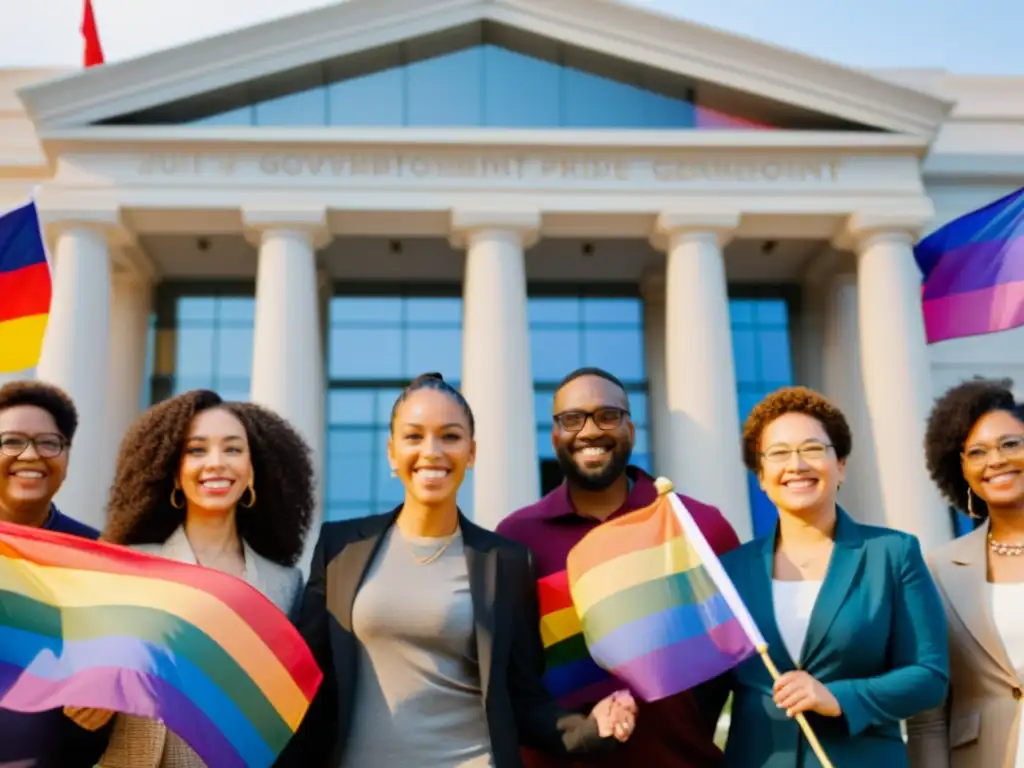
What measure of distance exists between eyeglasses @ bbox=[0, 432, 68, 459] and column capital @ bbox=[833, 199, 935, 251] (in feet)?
67.9

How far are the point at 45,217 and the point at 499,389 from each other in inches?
387

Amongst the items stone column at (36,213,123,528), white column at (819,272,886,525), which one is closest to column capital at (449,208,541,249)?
stone column at (36,213,123,528)

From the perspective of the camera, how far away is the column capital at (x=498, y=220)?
77.1 ft

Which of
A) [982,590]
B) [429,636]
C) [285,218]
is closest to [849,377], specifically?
[285,218]

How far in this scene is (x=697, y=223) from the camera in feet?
78.0

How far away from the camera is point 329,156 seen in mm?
23938

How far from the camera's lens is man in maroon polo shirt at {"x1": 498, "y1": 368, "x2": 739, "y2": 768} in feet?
19.4

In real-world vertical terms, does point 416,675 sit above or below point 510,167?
below

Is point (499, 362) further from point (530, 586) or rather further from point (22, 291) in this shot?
point (530, 586)

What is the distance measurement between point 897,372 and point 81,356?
16.3m

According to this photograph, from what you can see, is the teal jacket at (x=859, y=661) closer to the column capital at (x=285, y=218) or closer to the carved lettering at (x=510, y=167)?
the column capital at (x=285, y=218)

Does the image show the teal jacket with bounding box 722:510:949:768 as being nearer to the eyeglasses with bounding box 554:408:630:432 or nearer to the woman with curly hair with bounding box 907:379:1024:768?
the woman with curly hair with bounding box 907:379:1024:768

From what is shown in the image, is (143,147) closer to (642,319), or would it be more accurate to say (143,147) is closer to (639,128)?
(639,128)

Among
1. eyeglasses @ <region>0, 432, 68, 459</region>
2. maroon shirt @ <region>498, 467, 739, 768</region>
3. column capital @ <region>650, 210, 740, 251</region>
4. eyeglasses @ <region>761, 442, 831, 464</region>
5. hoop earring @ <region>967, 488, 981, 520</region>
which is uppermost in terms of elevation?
column capital @ <region>650, 210, 740, 251</region>
